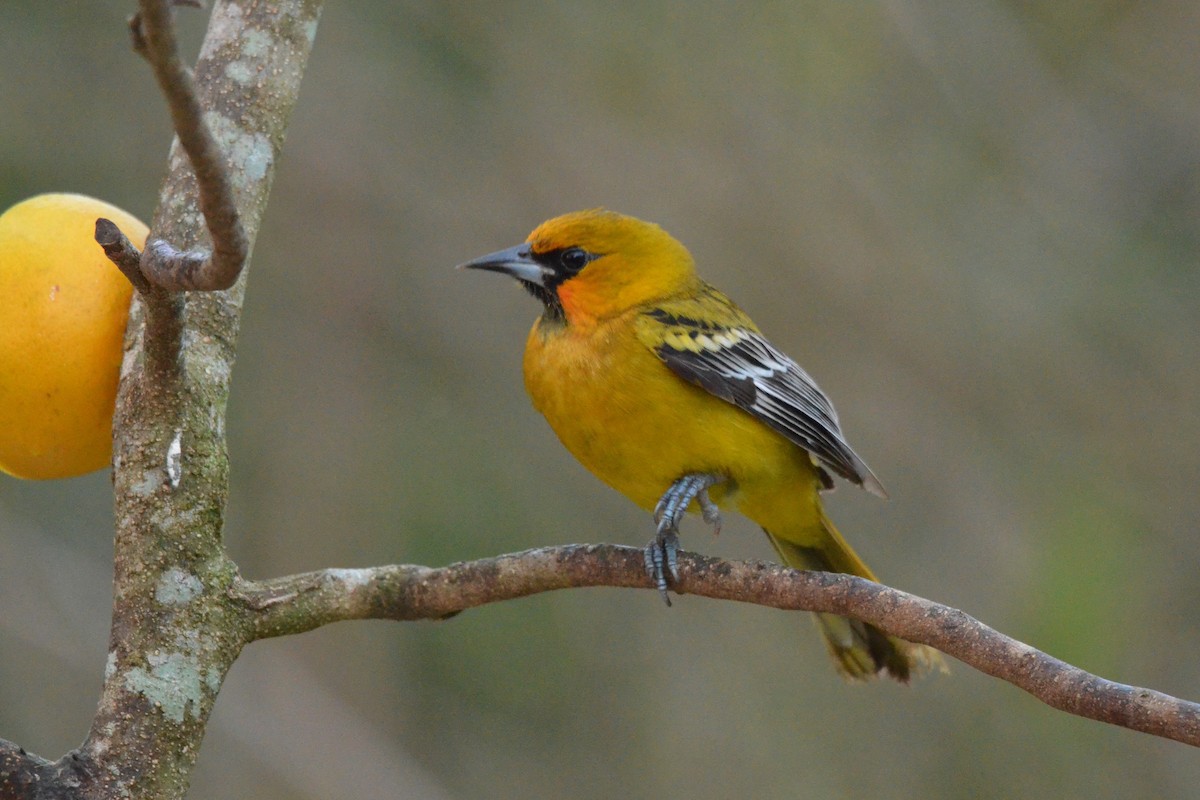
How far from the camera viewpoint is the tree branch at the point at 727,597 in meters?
2.10

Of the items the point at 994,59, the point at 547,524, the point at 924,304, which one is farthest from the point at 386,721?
the point at 994,59

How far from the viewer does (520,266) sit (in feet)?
14.4

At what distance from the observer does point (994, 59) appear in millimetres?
6633

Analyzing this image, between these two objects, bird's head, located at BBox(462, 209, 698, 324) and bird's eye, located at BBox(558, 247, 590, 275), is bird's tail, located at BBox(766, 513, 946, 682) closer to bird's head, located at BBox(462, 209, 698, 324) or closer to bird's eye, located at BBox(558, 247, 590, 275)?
bird's head, located at BBox(462, 209, 698, 324)

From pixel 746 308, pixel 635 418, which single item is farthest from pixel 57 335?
pixel 746 308

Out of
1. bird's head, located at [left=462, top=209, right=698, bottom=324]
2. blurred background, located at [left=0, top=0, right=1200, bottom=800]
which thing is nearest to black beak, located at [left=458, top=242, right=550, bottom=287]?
bird's head, located at [left=462, top=209, right=698, bottom=324]

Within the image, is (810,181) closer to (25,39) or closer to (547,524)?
(547,524)

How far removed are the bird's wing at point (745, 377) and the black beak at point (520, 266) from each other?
1.36 ft

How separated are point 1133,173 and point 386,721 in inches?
186

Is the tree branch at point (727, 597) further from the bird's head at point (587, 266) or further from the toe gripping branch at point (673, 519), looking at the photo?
the bird's head at point (587, 266)

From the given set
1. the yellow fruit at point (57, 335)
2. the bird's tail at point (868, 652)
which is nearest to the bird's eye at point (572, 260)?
the bird's tail at point (868, 652)

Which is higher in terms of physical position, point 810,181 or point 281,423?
point 810,181

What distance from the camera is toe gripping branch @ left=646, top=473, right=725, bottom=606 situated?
3.05 meters

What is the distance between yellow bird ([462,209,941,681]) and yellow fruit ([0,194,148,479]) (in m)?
1.51
